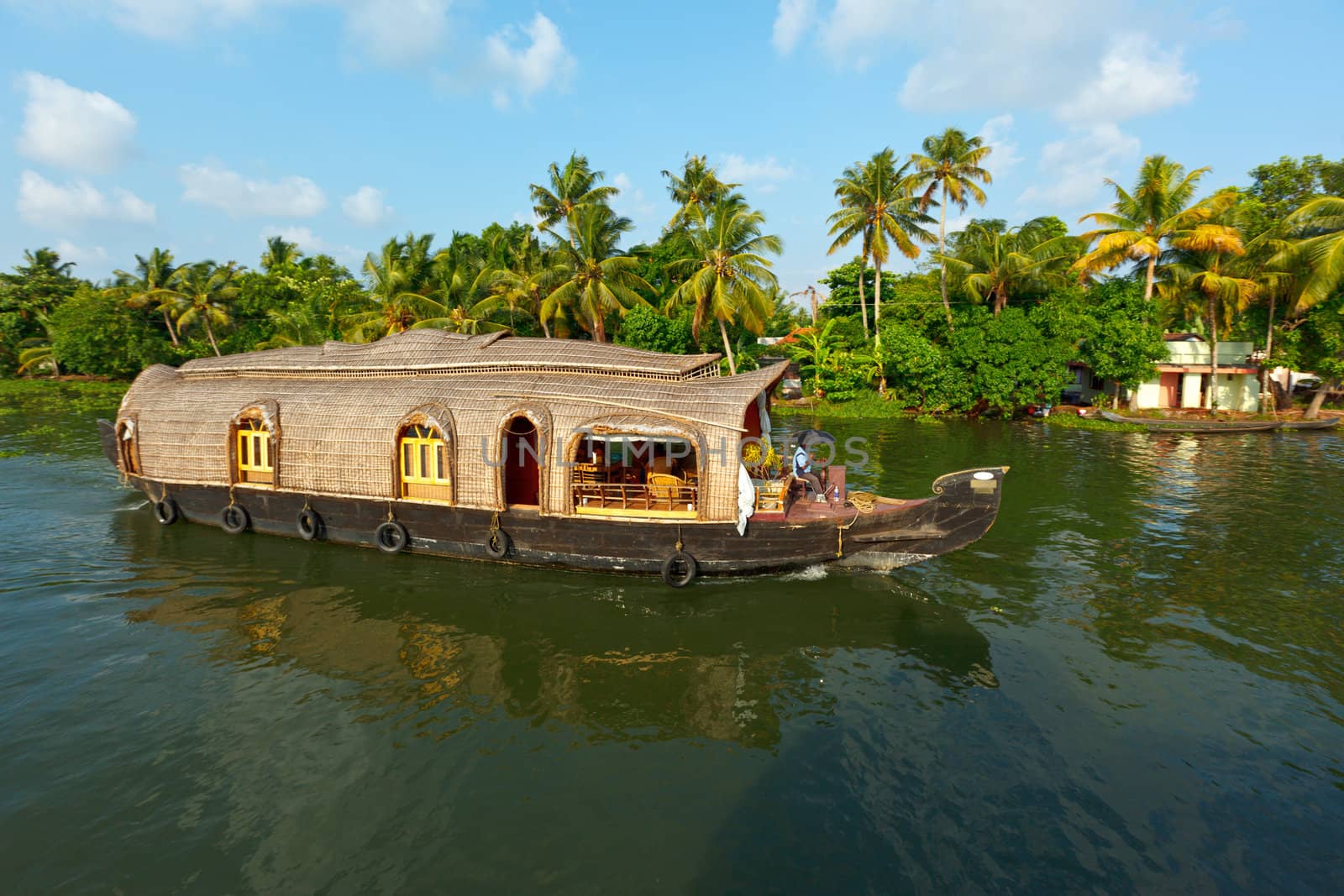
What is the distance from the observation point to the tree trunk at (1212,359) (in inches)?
970

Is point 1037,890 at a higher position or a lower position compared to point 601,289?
lower

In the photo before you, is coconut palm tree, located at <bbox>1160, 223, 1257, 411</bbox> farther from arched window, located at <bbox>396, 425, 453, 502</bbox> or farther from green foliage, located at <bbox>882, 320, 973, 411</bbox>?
arched window, located at <bbox>396, 425, 453, 502</bbox>

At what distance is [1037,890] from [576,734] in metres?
3.70

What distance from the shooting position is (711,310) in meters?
24.5

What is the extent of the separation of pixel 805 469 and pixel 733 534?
6.30ft

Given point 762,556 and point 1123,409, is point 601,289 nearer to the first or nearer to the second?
point 762,556

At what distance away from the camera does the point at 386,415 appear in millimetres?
9398

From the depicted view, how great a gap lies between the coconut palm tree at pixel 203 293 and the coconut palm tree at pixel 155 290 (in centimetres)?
42

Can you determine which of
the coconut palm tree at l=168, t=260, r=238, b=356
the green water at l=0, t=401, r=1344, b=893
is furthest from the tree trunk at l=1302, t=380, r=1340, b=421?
the coconut palm tree at l=168, t=260, r=238, b=356

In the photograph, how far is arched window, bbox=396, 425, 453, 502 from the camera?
929 cm

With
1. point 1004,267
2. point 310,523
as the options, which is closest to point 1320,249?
point 1004,267

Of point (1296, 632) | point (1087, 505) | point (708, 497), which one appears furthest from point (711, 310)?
point (1296, 632)

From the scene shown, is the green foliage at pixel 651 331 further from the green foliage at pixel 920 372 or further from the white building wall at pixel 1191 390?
the white building wall at pixel 1191 390

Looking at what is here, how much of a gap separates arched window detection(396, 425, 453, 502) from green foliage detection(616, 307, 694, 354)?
52.2ft
